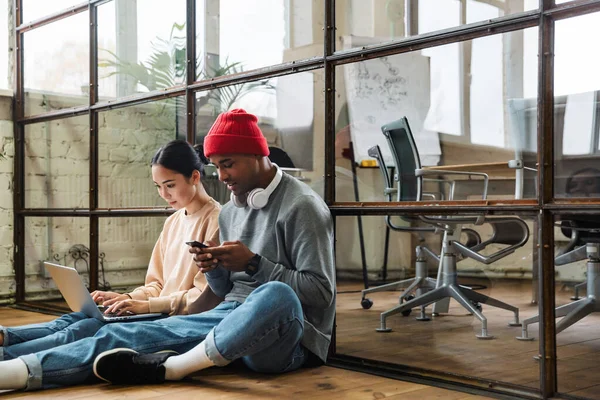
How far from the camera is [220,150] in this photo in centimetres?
222

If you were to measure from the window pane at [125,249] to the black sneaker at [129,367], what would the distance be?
49.3 inches

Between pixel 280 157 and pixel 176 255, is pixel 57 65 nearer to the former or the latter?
pixel 280 157

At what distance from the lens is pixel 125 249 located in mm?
3520

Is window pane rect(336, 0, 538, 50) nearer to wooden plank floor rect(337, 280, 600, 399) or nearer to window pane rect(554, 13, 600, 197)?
window pane rect(554, 13, 600, 197)

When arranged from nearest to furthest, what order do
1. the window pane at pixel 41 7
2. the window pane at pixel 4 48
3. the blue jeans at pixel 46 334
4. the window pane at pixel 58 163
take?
the blue jeans at pixel 46 334 < the window pane at pixel 58 163 < the window pane at pixel 41 7 < the window pane at pixel 4 48

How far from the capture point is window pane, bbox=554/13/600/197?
1.92m

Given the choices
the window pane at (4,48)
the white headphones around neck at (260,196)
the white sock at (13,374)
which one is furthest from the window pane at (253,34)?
the window pane at (4,48)

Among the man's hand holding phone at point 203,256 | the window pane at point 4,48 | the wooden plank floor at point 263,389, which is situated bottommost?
the wooden plank floor at point 263,389

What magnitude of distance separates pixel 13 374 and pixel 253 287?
28.4 inches

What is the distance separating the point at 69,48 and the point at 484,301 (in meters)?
2.49

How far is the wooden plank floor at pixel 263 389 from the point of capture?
1.99 metres

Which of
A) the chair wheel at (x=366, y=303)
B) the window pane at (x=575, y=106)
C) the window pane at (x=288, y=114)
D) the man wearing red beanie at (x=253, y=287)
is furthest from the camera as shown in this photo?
the chair wheel at (x=366, y=303)

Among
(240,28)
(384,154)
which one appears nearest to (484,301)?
(384,154)

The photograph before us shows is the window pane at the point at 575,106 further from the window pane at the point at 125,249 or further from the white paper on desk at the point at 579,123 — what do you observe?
the window pane at the point at 125,249
